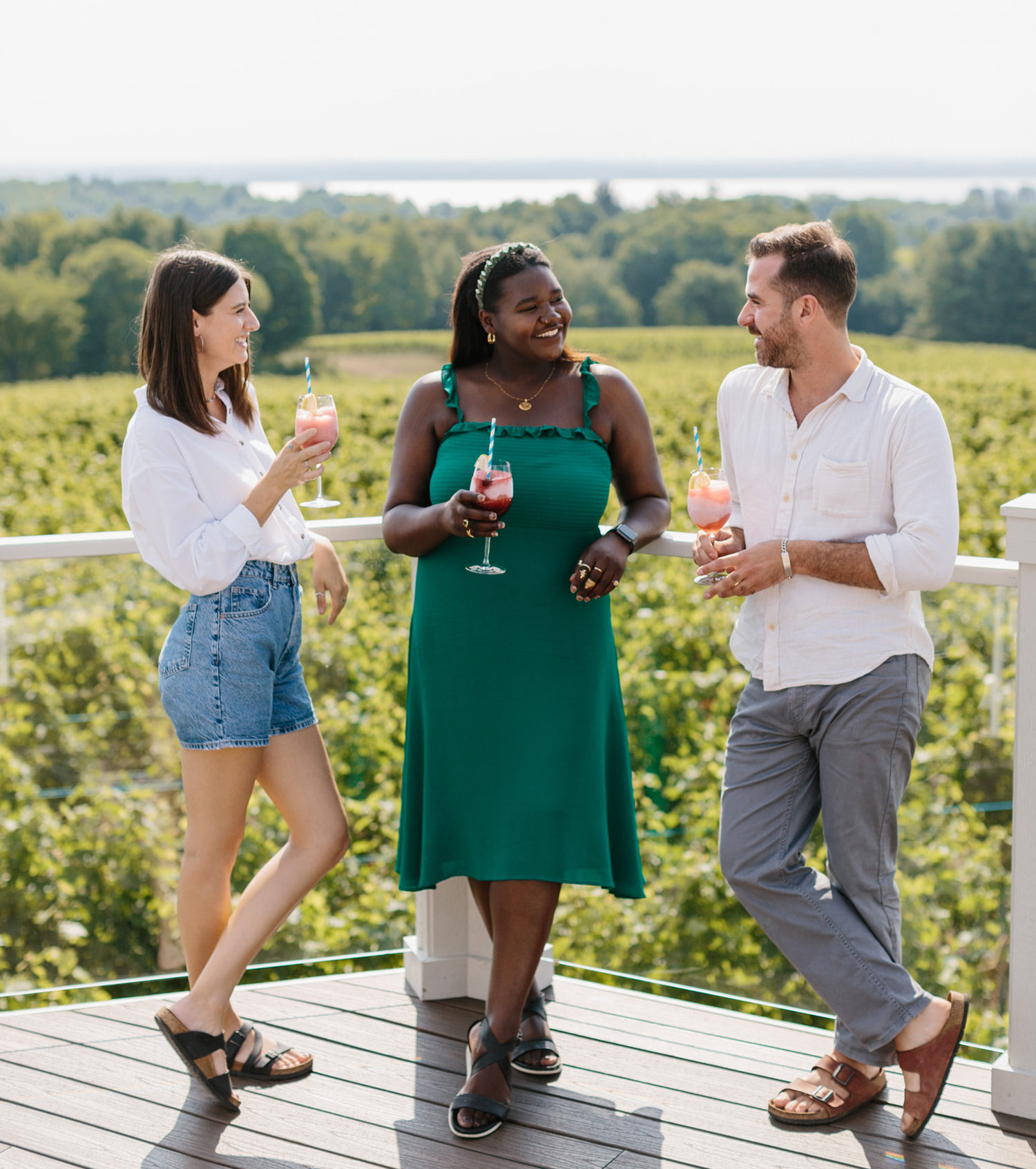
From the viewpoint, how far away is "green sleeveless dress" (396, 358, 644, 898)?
274 centimetres

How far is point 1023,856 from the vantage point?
2.72 metres

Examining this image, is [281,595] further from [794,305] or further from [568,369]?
[794,305]

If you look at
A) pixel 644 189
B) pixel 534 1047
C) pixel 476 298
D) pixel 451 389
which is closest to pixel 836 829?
pixel 534 1047

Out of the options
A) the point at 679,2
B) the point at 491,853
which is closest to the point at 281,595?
the point at 491,853

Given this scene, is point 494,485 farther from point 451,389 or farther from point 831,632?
point 831,632

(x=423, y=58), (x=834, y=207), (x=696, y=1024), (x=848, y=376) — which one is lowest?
(x=696, y=1024)

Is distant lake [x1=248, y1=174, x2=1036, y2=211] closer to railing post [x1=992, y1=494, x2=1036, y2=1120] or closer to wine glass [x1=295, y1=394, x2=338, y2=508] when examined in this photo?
wine glass [x1=295, y1=394, x2=338, y2=508]

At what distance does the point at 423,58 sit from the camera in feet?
88.7

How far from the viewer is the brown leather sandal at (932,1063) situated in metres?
2.59

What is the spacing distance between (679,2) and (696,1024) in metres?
26.6

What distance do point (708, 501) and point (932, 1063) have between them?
4.10 feet

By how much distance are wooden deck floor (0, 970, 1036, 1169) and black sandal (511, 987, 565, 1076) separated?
0.10ft

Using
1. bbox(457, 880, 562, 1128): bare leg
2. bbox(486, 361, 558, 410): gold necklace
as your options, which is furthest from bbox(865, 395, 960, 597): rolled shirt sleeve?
bbox(457, 880, 562, 1128): bare leg

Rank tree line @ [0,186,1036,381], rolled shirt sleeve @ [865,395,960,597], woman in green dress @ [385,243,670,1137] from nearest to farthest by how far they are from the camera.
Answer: rolled shirt sleeve @ [865,395,960,597]
woman in green dress @ [385,243,670,1137]
tree line @ [0,186,1036,381]
